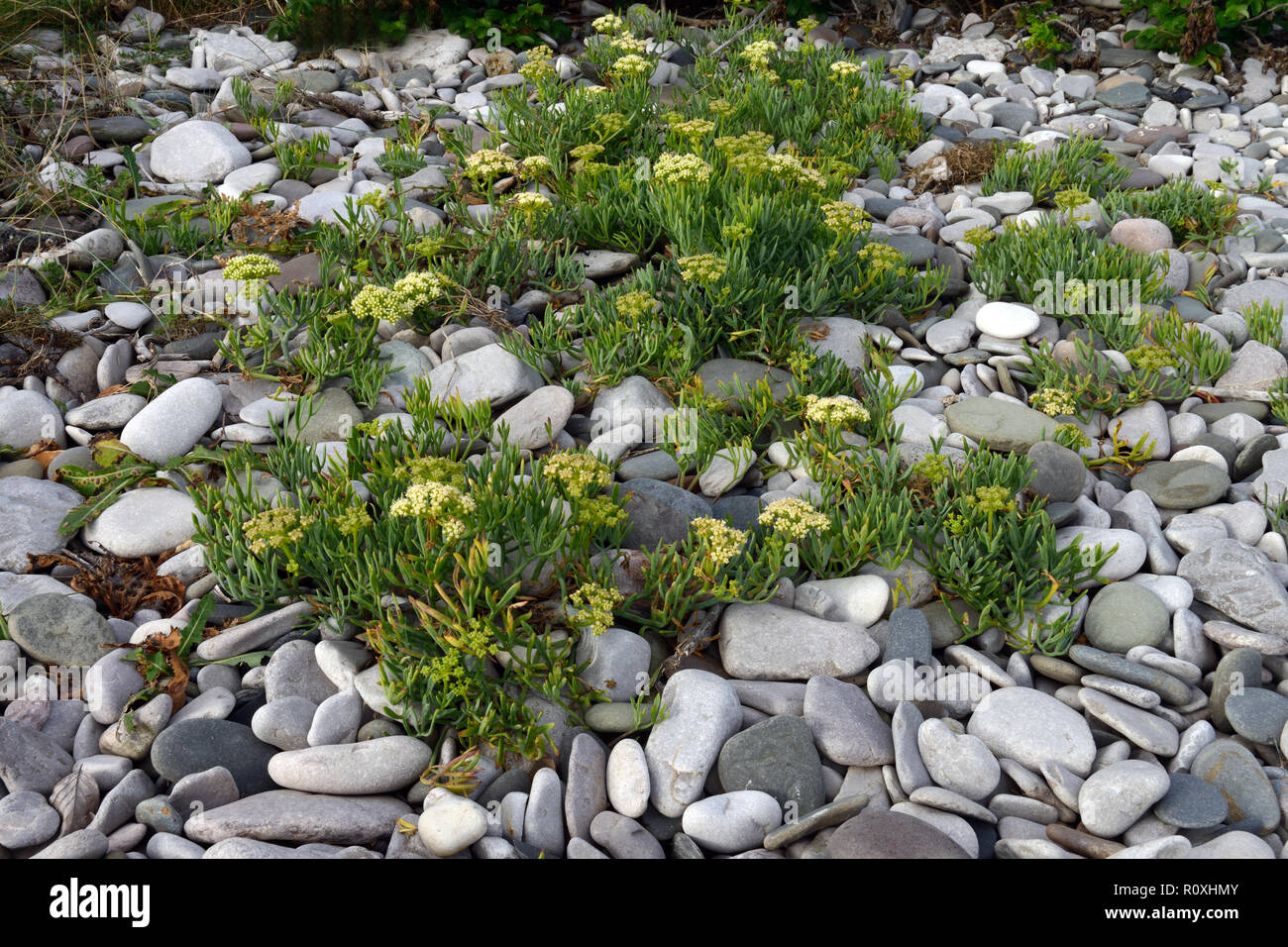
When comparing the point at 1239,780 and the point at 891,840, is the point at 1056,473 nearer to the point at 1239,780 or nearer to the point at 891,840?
the point at 1239,780

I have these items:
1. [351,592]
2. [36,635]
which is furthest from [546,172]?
[36,635]

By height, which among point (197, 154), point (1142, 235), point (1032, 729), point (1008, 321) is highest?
point (1142, 235)

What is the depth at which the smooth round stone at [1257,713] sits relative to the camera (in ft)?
11.2

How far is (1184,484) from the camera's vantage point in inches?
176

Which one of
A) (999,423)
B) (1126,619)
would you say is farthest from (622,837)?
(999,423)

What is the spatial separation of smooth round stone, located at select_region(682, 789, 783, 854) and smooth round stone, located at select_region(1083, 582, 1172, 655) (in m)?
1.42

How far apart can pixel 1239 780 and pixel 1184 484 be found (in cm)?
155

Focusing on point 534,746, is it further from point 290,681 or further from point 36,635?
point 36,635

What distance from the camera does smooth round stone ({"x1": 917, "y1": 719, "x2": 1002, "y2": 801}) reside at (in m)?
3.30

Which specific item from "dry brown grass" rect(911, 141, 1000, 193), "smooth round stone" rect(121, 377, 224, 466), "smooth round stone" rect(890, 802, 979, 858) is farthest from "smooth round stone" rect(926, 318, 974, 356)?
"smooth round stone" rect(121, 377, 224, 466)

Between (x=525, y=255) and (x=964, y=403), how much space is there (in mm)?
2338

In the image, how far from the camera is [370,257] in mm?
5605

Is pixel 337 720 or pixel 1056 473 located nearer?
pixel 337 720

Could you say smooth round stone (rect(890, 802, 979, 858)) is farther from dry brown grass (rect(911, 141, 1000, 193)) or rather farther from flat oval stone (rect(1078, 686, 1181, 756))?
dry brown grass (rect(911, 141, 1000, 193))
